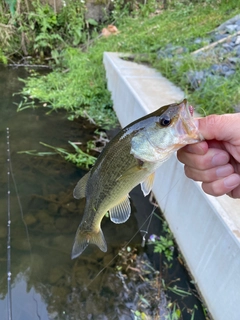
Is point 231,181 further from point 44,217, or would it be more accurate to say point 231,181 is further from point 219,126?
point 44,217

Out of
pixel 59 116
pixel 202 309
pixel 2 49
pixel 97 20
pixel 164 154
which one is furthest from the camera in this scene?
pixel 97 20

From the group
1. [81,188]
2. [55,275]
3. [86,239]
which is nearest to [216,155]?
[81,188]

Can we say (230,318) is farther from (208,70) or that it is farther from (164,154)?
(208,70)

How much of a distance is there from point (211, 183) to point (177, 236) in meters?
1.76

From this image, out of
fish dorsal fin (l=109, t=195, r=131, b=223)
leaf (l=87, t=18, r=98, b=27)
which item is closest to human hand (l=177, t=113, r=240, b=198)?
fish dorsal fin (l=109, t=195, r=131, b=223)

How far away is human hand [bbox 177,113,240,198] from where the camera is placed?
1342 millimetres

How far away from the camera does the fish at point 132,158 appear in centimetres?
128

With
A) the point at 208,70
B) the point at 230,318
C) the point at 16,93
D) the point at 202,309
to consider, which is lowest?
the point at 16,93

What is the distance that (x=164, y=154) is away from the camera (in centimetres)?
133

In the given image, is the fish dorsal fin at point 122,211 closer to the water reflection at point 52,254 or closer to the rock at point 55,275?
the water reflection at point 52,254

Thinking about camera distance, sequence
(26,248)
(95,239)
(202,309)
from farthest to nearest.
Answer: (26,248)
(202,309)
(95,239)

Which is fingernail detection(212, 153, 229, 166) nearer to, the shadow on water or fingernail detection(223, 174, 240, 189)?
fingernail detection(223, 174, 240, 189)

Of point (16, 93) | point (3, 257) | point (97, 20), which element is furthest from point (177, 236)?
point (97, 20)

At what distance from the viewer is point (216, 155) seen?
146 cm
